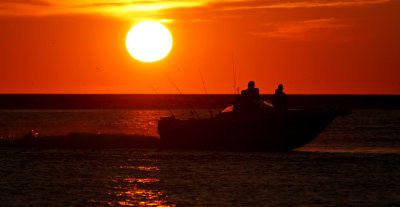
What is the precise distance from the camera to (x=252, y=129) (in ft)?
81.0

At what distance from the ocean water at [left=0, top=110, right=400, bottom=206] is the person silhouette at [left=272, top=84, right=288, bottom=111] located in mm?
1677

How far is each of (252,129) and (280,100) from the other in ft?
4.72

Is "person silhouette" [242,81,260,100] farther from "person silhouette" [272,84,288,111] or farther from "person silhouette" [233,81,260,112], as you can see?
"person silhouette" [272,84,288,111]

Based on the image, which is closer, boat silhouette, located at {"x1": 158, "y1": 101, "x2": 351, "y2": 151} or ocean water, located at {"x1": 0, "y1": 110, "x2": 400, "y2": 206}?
ocean water, located at {"x1": 0, "y1": 110, "x2": 400, "y2": 206}

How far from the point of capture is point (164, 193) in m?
16.4

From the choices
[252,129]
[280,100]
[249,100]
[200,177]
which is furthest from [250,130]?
[200,177]

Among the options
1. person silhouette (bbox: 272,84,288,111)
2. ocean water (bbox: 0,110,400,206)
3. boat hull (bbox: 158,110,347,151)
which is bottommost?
ocean water (bbox: 0,110,400,206)

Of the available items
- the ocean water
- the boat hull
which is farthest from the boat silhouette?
the ocean water

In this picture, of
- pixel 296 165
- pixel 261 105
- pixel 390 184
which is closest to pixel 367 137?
pixel 261 105

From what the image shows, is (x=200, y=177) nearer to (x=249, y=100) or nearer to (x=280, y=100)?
(x=249, y=100)

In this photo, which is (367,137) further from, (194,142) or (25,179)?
(25,179)

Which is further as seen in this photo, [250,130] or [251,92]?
[250,130]

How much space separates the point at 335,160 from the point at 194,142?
5590mm

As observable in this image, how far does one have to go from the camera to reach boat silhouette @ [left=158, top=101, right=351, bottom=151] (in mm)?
24188
